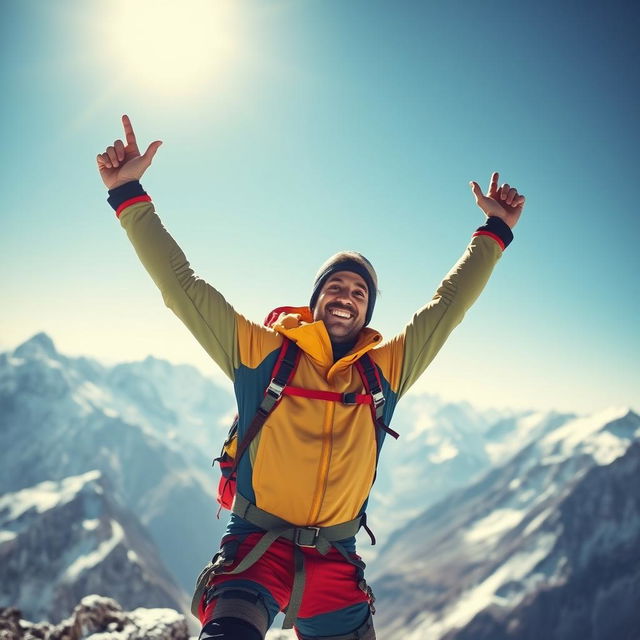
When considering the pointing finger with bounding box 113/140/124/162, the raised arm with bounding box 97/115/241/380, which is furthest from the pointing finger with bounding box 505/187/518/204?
the pointing finger with bounding box 113/140/124/162

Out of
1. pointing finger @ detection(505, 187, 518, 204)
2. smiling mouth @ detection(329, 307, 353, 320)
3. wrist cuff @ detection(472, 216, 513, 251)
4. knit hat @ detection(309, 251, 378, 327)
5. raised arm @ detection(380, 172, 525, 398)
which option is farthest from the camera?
pointing finger @ detection(505, 187, 518, 204)

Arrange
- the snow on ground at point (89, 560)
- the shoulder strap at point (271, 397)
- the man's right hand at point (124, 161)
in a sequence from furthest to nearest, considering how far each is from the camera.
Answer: the snow on ground at point (89, 560) → the man's right hand at point (124, 161) → the shoulder strap at point (271, 397)

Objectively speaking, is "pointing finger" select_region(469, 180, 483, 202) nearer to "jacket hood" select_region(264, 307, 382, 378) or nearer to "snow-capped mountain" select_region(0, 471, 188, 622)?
"jacket hood" select_region(264, 307, 382, 378)

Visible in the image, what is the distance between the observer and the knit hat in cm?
683

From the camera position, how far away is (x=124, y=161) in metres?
6.14

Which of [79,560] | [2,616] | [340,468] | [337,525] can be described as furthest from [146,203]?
[79,560]

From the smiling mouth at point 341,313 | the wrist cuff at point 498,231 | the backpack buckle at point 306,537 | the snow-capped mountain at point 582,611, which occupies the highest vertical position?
the wrist cuff at point 498,231

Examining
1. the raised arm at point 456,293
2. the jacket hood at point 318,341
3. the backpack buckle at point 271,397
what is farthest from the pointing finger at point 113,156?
the raised arm at point 456,293

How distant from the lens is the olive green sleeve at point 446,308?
6531 mm

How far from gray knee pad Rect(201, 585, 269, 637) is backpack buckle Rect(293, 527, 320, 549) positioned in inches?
27.6

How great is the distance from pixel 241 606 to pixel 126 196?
5.01m

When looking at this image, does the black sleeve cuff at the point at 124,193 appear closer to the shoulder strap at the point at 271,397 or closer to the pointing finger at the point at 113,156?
the pointing finger at the point at 113,156

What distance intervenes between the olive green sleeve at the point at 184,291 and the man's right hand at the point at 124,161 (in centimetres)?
50

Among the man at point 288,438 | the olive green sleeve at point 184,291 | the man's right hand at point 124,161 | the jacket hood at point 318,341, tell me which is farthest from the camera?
the man's right hand at point 124,161
